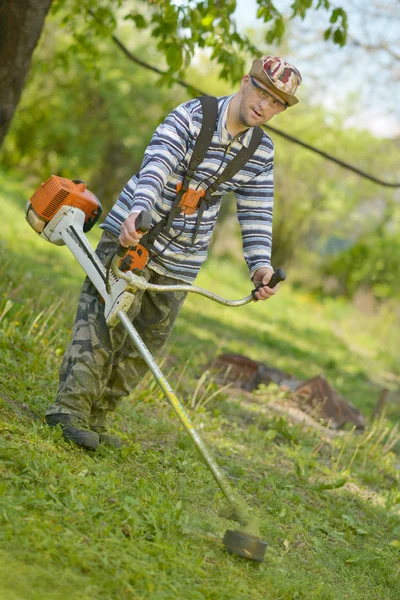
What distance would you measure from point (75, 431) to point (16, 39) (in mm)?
3416

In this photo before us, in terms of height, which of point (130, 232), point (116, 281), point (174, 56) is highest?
point (174, 56)

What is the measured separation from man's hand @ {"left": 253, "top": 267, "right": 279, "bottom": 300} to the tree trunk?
3.10m

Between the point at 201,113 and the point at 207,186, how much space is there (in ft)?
1.04

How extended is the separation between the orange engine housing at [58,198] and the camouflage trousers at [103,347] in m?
0.19

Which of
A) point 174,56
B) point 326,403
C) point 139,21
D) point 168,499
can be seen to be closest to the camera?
point 168,499

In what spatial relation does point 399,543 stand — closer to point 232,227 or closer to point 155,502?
point 155,502

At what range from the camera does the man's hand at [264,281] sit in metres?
3.63

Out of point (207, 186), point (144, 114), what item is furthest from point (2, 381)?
point (144, 114)

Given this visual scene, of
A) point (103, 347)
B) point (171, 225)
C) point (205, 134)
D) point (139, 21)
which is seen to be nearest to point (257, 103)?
point (205, 134)

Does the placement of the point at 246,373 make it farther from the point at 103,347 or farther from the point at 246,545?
the point at 246,545

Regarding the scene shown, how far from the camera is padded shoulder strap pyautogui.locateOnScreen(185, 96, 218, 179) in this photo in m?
3.49

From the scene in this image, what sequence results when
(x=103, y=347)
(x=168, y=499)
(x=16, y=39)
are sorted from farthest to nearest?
(x=16, y=39), (x=103, y=347), (x=168, y=499)

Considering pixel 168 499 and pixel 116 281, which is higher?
pixel 116 281

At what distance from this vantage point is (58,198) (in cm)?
375
